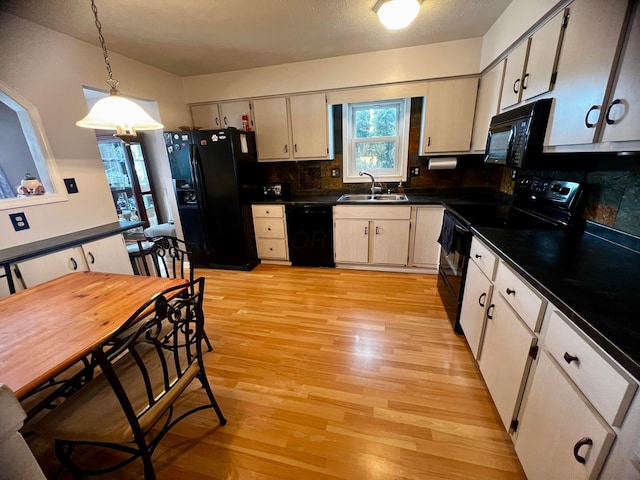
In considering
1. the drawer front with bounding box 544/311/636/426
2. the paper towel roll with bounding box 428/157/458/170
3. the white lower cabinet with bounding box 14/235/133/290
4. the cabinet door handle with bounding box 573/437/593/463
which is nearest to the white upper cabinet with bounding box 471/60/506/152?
the paper towel roll with bounding box 428/157/458/170

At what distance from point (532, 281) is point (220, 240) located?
10.5 ft

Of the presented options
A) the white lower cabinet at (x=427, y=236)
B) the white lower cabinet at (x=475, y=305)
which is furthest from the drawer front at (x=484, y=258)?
the white lower cabinet at (x=427, y=236)

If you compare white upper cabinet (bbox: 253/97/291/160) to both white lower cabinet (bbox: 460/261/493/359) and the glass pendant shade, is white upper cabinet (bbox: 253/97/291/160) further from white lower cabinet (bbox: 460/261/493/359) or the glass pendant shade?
white lower cabinet (bbox: 460/261/493/359)

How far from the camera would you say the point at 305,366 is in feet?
5.90

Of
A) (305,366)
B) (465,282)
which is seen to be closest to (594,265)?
(465,282)

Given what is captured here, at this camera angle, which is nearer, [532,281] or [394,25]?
[532,281]

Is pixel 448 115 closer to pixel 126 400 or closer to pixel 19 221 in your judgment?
pixel 126 400

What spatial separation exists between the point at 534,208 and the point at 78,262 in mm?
3589

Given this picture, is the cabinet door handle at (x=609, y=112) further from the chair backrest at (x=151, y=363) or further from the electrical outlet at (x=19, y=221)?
the electrical outlet at (x=19, y=221)

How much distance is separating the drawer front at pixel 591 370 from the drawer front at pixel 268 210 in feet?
9.13

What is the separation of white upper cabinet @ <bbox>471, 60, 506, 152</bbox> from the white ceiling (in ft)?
1.37

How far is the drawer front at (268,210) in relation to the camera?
3.27m

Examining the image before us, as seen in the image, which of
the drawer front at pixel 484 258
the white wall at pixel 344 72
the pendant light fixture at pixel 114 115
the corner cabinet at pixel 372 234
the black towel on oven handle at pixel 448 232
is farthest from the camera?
the corner cabinet at pixel 372 234

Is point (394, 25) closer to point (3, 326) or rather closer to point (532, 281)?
point (532, 281)
